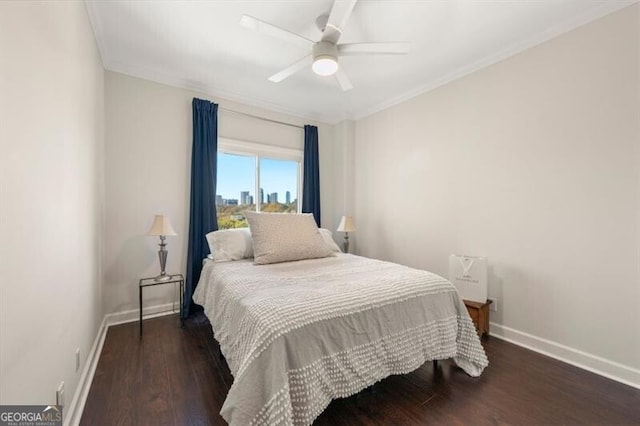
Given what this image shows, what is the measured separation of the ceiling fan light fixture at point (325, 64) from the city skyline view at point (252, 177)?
196 centimetres

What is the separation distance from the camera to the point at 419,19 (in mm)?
2195

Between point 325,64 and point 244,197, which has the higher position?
point 325,64

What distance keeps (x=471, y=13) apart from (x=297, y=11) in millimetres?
1332

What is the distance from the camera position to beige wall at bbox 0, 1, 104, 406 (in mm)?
886

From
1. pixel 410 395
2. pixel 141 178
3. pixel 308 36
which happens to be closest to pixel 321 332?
pixel 410 395

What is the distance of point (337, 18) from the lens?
1798 mm

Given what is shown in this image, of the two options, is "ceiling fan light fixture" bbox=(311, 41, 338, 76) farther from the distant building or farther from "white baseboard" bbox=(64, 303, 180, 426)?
"white baseboard" bbox=(64, 303, 180, 426)

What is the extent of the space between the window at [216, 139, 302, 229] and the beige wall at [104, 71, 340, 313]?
0.45 meters

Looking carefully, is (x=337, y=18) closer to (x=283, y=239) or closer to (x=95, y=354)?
(x=283, y=239)

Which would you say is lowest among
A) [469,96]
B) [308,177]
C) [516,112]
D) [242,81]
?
[308,177]

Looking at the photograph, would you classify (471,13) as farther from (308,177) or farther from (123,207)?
(123,207)

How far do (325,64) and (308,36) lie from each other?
587mm

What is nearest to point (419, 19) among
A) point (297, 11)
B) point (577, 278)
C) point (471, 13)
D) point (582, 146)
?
point (471, 13)

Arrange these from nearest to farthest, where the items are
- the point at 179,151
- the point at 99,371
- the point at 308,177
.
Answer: the point at 99,371
the point at 179,151
the point at 308,177
